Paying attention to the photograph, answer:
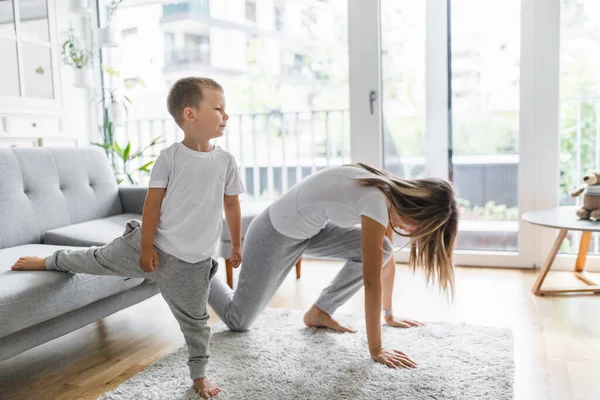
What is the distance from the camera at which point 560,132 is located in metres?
3.35

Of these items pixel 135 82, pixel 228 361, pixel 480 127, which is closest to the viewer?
pixel 228 361

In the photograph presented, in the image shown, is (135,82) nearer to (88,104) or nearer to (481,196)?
(88,104)

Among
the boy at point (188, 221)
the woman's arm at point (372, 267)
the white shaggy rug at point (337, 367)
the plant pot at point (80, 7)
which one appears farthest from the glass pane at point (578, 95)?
the plant pot at point (80, 7)

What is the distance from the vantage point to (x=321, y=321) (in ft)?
7.73

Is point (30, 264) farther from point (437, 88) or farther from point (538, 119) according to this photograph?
point (538, 119)

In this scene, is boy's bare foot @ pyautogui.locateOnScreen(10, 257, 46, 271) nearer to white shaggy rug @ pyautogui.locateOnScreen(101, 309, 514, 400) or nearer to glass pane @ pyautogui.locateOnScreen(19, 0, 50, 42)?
white shaggy rug @ pyautogui.locateOnScreen(101, 309, 514, 400)

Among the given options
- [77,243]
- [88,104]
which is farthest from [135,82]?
[77,243]

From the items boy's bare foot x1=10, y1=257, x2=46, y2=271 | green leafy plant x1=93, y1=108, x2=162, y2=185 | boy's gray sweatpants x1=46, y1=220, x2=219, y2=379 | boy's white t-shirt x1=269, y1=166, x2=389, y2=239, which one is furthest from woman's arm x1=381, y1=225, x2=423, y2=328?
green leafy plant x1=93, y1=108, x2=162, y2=185

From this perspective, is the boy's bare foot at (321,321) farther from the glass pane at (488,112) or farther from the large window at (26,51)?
the large window at (26,51)

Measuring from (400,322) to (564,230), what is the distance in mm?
960

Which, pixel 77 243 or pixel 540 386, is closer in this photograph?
pixel 540 386

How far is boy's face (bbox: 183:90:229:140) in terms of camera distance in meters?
1.72

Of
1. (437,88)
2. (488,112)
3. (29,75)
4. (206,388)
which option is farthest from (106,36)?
(206,388)

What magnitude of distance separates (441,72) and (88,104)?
245cm
